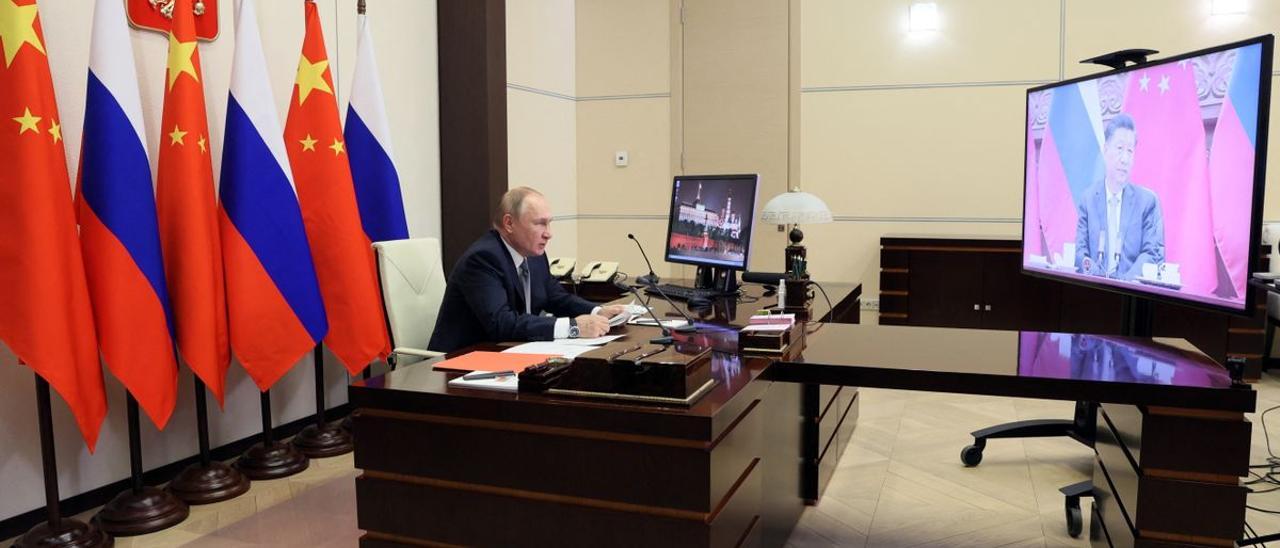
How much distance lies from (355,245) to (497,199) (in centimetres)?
151

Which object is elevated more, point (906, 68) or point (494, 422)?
point (906, 68)

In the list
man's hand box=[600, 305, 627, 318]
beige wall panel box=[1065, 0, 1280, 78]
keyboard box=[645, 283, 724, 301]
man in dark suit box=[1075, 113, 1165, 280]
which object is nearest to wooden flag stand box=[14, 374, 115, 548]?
man's hand box=[600, 305, 627, 318]

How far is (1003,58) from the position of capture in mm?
5715

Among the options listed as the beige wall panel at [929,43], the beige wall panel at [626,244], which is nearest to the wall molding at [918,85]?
the beige wall panel at [929,43]

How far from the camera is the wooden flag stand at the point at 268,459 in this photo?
11.7 ft

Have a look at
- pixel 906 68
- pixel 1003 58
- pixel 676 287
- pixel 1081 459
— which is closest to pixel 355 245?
pixel 676 287

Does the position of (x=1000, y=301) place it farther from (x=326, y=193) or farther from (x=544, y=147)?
(x=326, y=193)

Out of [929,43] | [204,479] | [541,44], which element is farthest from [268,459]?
[929,43]

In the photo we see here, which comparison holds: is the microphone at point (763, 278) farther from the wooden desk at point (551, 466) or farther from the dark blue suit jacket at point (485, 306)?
the wooden desk at point (551, 466)

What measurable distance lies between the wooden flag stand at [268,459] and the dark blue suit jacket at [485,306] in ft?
3.24

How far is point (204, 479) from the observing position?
333 centimetres

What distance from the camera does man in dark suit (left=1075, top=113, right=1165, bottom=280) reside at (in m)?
2.67

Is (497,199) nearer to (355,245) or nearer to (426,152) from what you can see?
(426,152)

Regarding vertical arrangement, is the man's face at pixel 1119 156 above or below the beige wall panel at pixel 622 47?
below
